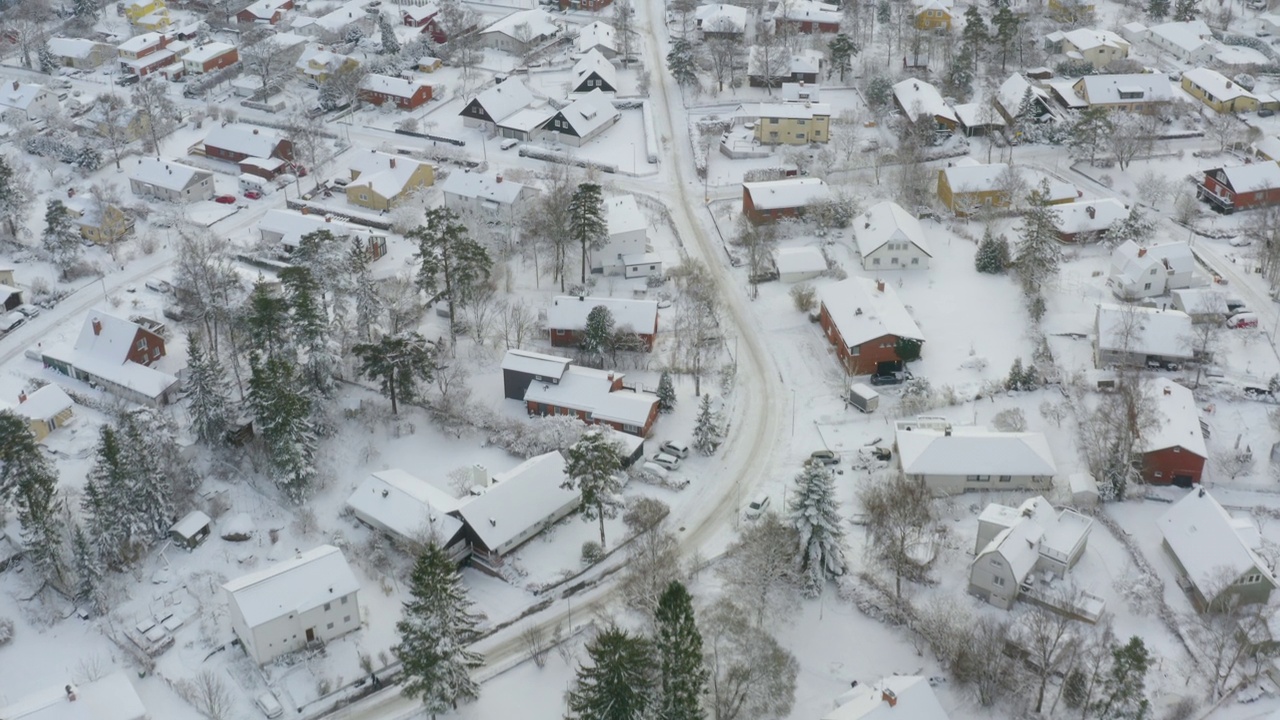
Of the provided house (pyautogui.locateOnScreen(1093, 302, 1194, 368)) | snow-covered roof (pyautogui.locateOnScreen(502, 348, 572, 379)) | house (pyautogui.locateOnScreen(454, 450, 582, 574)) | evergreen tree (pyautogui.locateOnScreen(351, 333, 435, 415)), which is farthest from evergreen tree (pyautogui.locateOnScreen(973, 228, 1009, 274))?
evergreen tree (pyautogui.locateOnScreen(351, 333, 435, 415))

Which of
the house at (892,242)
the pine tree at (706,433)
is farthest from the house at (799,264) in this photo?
the pine tree at (706,433)

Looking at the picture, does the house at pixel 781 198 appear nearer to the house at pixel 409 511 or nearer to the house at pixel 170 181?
the house at pixel 409 511

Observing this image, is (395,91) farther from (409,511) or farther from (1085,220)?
(409,511)

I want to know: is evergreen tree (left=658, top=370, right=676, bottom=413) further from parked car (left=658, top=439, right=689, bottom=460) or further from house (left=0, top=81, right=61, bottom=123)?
house (left=0, top=81, right=61, bottom=123)

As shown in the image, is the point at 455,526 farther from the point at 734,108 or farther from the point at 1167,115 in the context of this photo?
the point at 1167,115

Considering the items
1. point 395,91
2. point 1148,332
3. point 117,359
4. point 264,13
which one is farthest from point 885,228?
point 264,13

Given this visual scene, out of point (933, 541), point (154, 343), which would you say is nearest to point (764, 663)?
point (933, 541)
